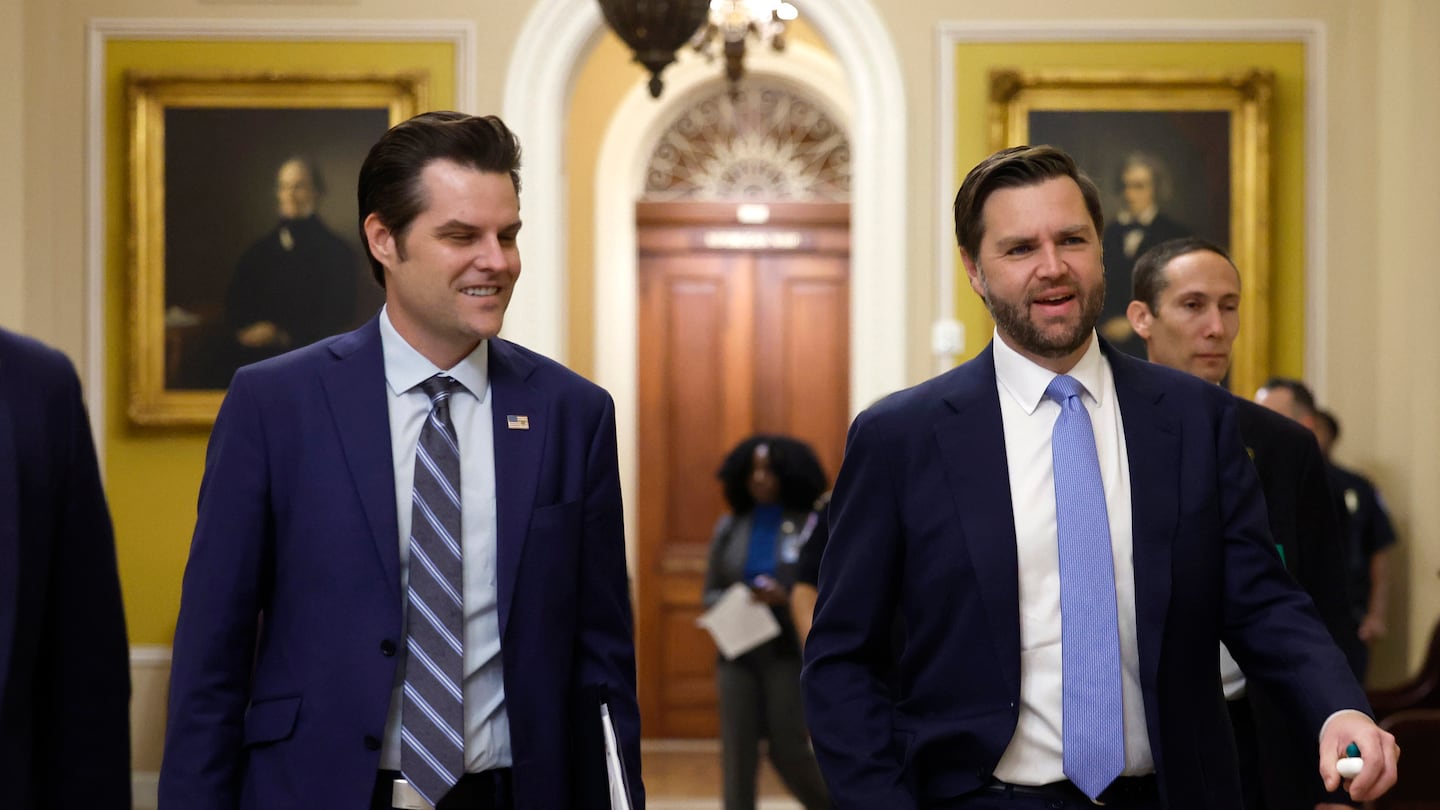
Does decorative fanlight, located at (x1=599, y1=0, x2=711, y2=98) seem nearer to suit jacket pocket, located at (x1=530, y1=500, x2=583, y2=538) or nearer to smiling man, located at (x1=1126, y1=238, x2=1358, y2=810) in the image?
smiling man, located at (x1=1126, y1=238, x2=1358, y2=810)

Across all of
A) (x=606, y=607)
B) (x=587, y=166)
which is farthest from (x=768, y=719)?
(x=587, y=166)

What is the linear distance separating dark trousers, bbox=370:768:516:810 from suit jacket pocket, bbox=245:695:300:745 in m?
0.15

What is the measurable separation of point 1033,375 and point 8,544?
1.40 metres

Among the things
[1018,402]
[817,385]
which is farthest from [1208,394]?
[817,385]

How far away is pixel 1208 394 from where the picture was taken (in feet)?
8.05

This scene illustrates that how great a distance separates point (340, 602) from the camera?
2.32m

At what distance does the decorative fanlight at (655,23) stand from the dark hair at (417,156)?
8.33 ft

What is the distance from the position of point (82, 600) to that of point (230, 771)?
0.58m

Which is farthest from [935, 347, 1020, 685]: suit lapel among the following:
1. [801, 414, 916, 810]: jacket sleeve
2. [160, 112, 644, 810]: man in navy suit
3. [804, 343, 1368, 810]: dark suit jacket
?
[160, 112, 644, 810]: man in navy suit

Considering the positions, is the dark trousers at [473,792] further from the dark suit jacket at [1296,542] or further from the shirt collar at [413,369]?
the dark suit jacket at [1296,542]

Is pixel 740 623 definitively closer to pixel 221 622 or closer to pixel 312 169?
pixel 312 169

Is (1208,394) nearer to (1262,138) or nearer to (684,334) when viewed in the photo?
(1262,138)

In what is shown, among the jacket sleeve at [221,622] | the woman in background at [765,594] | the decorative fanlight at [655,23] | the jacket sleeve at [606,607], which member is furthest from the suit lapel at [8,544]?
the woman in background at [765,594]

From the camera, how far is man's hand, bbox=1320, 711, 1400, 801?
6.42 feet
